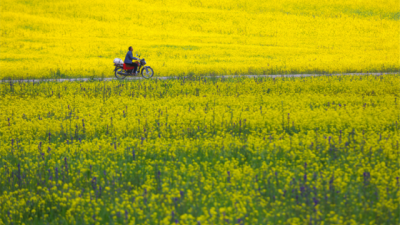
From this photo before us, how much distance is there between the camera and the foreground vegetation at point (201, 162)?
4.43 metres

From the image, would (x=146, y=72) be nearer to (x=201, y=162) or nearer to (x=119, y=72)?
(x=119, y=72)

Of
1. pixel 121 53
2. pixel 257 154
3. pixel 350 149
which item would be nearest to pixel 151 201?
pixel 257 154

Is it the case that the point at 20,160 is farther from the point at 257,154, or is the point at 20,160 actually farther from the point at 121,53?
the point at 121,53

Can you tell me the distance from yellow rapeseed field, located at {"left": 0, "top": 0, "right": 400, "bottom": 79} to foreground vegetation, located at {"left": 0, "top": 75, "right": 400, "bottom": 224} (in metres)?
11.0

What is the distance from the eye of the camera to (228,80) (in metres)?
17.0

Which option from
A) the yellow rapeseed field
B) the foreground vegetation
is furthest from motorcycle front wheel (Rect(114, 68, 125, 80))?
the foreground vegetation

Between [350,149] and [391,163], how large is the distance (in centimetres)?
71

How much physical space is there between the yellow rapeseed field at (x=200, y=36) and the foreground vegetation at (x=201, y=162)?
10965mm

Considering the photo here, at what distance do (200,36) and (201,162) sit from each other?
1309 inches

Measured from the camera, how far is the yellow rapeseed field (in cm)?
2423

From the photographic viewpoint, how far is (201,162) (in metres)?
5.76

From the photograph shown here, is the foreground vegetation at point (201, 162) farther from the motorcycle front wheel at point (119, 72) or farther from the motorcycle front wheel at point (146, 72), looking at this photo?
the motorcycle front wheel at point (119, 72)

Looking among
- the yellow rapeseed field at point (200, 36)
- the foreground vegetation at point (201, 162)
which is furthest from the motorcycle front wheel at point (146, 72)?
the foreground vegetation at point (201, 162)

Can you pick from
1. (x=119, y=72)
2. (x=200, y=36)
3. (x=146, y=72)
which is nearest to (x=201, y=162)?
(x=146, y=72)
